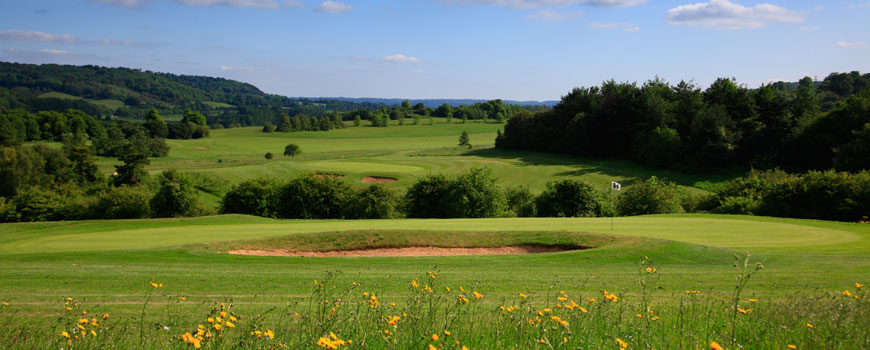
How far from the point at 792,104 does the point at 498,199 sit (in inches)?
1743

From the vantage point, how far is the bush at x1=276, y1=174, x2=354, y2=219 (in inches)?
1489

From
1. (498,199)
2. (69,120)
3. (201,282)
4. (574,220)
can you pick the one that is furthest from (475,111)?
(201,282)

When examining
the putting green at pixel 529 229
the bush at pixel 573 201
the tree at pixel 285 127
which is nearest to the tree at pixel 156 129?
the tree at pixel 285 127

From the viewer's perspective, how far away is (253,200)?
39.4m

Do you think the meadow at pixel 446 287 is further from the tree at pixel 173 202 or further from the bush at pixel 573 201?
the tree at pixel 173 202

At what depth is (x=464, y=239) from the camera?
1911 centimetres

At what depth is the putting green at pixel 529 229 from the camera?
18.3 m

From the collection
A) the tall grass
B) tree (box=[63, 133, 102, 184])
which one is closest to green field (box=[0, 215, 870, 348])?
the tall grass

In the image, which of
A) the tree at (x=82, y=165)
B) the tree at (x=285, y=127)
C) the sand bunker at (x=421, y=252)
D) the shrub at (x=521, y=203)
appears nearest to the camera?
the sand bunker at (x=421, y=252)

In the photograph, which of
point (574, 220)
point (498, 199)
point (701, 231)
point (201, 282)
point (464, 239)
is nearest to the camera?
point (201, 282)

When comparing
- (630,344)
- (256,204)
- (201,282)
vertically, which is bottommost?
(256,204)

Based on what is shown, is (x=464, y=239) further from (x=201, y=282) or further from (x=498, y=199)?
(x=498, y=199)

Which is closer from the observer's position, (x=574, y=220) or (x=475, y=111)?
(x=574, y=220)

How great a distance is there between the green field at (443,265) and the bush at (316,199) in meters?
13.8
